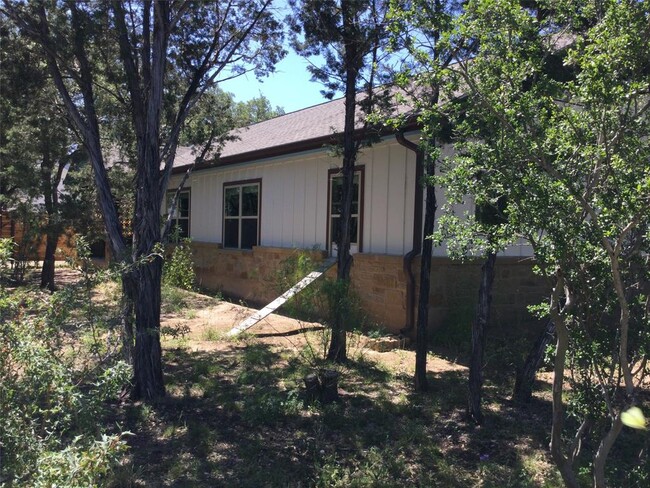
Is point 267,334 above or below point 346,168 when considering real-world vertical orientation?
below

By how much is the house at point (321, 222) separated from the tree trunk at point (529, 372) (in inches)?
34.4

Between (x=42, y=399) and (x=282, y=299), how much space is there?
4.35m

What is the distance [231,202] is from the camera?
45.6 feet

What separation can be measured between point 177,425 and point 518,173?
3723mm

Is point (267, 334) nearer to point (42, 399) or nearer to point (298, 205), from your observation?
point (298, 205)

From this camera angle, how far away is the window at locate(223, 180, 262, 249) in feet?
42.4

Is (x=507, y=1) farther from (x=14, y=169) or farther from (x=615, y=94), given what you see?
(x=14, y=169)

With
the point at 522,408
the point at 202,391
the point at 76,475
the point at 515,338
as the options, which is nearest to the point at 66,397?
the point at 76,475

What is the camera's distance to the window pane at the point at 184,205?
16083 millimetres

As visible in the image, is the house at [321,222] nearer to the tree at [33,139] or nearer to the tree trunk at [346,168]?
the tree trunk at [346,168]

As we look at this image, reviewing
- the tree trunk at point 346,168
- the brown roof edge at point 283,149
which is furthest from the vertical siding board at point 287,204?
the tree trunk at point 346,168

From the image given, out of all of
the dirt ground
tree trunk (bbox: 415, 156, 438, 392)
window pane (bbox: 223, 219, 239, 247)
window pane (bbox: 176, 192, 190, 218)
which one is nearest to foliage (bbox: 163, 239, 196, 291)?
window pane (bbox: 223, 219, 239, 247)

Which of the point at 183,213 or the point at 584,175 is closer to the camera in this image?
the point at 584,175

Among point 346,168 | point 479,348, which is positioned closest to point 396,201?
point 346,168
